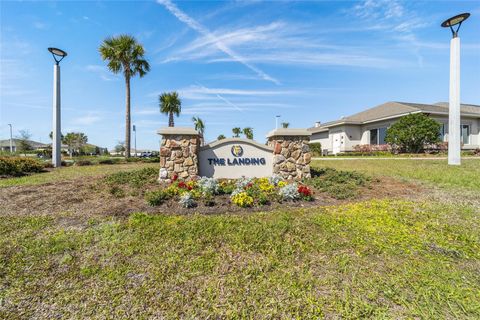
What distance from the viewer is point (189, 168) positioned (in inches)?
258

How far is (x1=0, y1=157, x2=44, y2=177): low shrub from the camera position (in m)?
8.89

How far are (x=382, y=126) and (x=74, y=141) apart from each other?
55.5 meters

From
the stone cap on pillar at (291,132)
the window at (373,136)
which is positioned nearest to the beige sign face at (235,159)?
the stone cap on pillar at (291,132)

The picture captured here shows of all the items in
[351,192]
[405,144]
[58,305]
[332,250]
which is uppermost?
[405,144]

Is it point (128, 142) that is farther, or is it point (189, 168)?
point (128, 142)

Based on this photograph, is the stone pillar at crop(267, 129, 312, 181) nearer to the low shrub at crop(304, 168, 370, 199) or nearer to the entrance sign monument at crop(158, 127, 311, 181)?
the entrance sign monument at crop(158, 127, 311, 181)

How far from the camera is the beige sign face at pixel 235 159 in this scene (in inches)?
269

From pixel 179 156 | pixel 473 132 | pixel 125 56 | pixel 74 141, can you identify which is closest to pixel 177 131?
pixel 179 156

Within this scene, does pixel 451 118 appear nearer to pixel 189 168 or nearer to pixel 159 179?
pixel 189 168

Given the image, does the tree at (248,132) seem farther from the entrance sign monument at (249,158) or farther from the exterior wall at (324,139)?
the entrance sign monument at (249,158)

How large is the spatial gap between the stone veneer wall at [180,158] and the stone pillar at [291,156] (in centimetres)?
250

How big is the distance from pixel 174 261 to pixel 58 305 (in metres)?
1.09

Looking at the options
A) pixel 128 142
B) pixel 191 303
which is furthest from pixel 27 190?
pixel 128 142

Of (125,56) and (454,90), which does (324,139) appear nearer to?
(454,90)
